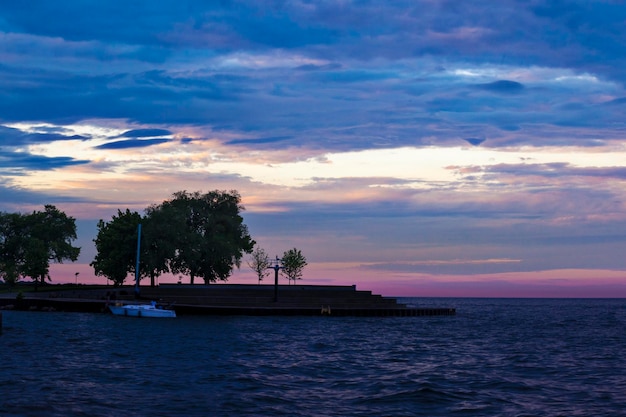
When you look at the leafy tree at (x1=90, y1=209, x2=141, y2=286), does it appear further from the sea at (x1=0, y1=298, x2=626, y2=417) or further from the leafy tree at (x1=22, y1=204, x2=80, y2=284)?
the sea at (x1=0, y1=298, x2=626, y2=417)

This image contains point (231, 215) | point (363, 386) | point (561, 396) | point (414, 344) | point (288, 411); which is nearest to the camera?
point (288, 411)

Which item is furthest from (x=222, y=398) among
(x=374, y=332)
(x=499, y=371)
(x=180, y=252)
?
(x=180, y=252)

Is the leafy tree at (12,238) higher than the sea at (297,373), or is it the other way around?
the leafy tree at (12,238)

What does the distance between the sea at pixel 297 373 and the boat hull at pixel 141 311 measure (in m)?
16.7

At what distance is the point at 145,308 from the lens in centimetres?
8419

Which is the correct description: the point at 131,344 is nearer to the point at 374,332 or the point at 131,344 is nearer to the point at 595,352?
the point at 374,332

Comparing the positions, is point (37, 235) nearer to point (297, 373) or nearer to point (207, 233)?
point (207, 233)

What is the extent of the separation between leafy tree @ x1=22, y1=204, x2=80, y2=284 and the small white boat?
49.7 meters

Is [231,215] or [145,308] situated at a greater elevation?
[231,215]

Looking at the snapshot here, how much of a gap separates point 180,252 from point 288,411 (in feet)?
272

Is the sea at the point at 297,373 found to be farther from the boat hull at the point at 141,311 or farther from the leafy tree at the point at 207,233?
the leafy tree at the point at 207,233

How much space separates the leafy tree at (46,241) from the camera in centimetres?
13225

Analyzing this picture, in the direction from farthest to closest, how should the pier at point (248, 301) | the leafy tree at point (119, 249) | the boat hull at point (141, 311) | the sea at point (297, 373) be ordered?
1. the leafy tree at point (119, 249)
2. the pier at point (248, 301)
3. the boat hull at point (141, 311)
4. the sea at point (297, 373)

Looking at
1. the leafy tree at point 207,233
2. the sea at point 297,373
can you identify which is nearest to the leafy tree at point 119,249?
the leafy tree at point 207,233
